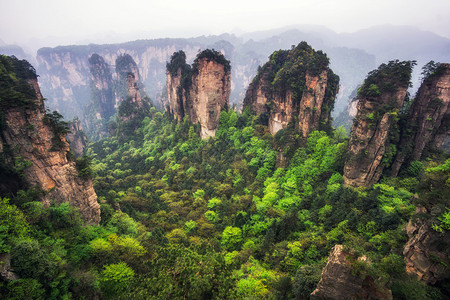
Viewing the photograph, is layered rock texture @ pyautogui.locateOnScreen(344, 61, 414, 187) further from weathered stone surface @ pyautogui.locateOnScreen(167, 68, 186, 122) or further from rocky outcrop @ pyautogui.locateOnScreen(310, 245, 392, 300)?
→ weathered stone surface @ pyautogui.locateOnScreen(167, 68, 186, 122)

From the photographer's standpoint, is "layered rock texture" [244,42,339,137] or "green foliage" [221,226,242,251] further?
"layered rock texture" [244,42,339,137]

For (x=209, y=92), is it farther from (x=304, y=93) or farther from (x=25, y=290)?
(x=25, y=290)

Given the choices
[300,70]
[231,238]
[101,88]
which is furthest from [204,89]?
[101,88]

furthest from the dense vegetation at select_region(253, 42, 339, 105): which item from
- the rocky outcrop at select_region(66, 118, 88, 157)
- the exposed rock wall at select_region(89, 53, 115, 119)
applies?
the exposed rock wall at select_region(89, 53, 115, 119)

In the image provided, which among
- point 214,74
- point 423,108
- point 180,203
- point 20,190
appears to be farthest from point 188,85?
point 423,108

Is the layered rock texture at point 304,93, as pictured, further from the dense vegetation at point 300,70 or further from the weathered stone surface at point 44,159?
the weathered stone surface at point 44,159

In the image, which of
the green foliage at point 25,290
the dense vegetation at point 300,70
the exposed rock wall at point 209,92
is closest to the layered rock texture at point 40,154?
the green foliage at point 25,290
